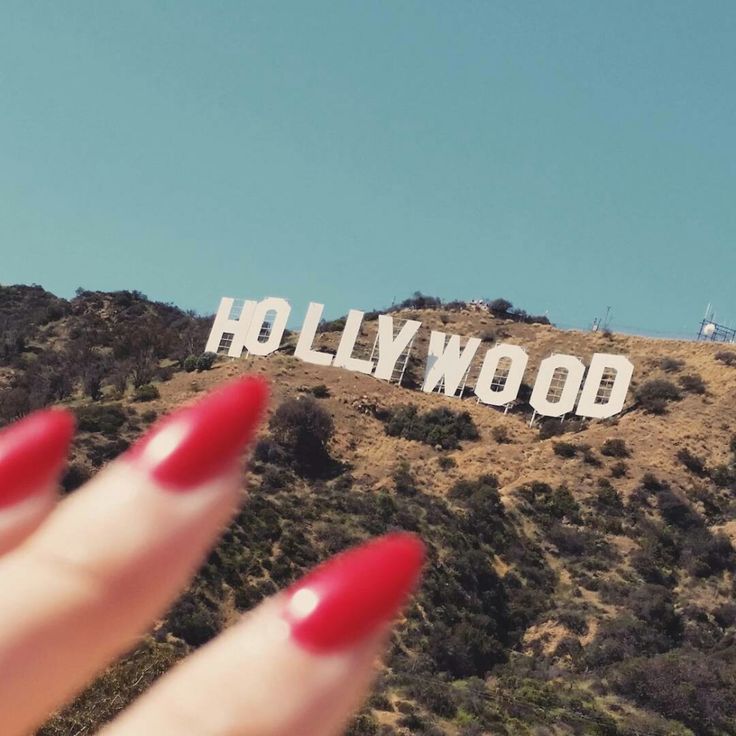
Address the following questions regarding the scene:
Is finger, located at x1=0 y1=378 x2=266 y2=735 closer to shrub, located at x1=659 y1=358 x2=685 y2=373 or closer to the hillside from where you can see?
the hillside

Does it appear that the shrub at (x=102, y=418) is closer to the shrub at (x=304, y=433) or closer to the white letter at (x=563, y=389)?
the shrub at (x=304, y=433)

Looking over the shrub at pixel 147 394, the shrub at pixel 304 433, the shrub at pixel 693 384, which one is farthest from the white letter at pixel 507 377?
the shrub at pixel 147 394

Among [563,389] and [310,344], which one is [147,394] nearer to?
[310,344]

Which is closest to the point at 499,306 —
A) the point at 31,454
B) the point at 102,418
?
the point at 102,418

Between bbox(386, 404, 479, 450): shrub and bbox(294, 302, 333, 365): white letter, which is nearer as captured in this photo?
bbox(386, 404, 479, 450): shrub

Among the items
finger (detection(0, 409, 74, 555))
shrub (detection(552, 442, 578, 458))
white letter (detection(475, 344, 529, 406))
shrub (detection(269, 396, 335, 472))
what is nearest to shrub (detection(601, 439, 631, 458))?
shrub (detection(552, 442, 578, 458))
